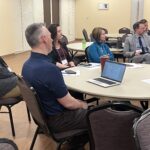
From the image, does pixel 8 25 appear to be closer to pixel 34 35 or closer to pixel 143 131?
pixel 34 35

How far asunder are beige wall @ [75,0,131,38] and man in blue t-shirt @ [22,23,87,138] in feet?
33.1

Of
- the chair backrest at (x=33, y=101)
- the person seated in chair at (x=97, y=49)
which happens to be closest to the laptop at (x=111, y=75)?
the chair backrest at (x=33, y=101)

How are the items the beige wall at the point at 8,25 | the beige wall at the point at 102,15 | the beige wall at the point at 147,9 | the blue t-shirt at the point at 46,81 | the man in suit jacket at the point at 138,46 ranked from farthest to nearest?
the beige wall at the point at 102,15, the beige wall at the point at 147,9, the beige wall at the point at 8,25, the man in suit jacket at the point at 138,46, the blue t-shirt at the point at 46,81

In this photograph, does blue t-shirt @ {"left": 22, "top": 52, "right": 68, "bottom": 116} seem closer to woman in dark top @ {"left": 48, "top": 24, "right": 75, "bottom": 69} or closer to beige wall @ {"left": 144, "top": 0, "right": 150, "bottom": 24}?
woman in dark top @ {"left": 48, "top": 24, "right": 75, "bottom": 69}

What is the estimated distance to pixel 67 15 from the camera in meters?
12.2

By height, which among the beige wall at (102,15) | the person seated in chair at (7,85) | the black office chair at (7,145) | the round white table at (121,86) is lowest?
the person seated in chair at (7,85)

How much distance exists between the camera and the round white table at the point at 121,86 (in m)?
2.26

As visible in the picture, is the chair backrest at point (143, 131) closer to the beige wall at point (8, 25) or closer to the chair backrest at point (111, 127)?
the chair backrest at point (111, 127)

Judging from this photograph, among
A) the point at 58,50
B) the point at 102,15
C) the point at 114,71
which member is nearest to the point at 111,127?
the point at 114,71

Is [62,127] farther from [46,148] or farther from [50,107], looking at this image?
[46,148]

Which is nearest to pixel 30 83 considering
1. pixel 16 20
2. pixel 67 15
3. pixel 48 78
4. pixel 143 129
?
pixel 48 78

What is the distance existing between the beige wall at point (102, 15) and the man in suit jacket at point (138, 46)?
7.05m

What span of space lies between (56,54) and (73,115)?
180cm

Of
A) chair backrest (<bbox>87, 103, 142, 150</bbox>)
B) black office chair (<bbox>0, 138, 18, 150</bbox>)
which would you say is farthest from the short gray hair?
black office chair (<bbox>0, 138, 18, 150</bbox>)
